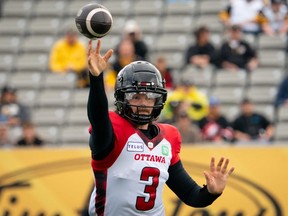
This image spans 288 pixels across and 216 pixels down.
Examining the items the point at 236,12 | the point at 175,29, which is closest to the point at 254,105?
the point at 236,12

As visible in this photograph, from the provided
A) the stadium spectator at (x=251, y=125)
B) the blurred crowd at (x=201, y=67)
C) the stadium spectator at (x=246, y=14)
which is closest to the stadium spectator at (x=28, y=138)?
the blurred crowd at (x=201, y=67)

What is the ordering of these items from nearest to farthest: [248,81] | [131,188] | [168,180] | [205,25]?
[131,188] < [168,180] < [248,81] < [205,25]

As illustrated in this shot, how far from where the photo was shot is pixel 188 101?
36.8ft

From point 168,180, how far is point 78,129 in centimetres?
690

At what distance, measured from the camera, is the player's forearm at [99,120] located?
4793mm

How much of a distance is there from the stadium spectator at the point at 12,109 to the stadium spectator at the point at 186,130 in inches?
100

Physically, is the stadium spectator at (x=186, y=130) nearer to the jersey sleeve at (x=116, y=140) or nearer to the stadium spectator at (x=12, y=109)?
the stadium spectator at (x=12, y=109)

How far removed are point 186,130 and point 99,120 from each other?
5169 millimetres

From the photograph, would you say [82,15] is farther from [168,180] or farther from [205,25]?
[205,25]

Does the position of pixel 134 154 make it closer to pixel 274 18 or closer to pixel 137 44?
pixel 137 44

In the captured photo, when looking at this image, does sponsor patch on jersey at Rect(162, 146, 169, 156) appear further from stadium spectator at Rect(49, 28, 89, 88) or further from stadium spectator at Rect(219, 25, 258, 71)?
stadium spectator at Rect(49, 28, 89, 88)

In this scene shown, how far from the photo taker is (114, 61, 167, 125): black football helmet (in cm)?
511

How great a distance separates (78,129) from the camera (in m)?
12.2

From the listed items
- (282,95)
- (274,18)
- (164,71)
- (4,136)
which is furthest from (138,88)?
(274,18)
